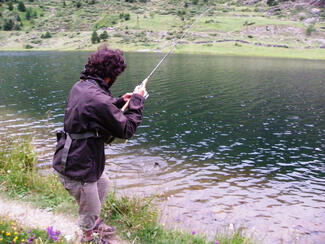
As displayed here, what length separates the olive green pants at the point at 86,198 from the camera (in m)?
4.61

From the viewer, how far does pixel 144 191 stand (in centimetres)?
1066

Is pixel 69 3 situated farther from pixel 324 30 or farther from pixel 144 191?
pixel 144 191

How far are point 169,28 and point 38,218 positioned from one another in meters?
108

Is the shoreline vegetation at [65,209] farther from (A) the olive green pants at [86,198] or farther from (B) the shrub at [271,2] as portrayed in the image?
(B) the shrub at [271,2]

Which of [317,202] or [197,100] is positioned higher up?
[317,202]

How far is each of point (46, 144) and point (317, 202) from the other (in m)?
12.0

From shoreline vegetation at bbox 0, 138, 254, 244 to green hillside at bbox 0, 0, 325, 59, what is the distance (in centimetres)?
6567

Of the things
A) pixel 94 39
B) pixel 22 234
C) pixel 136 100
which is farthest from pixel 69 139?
pixel 94 39

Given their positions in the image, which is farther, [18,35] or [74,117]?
[18,35]

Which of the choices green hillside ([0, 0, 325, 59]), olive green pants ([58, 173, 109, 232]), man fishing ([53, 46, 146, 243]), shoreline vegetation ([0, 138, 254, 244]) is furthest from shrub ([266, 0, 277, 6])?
olive green pants ([58, 173, 109, 232])

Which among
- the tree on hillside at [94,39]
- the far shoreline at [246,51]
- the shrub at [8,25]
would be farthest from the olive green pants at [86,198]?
the shrub at [8,25]

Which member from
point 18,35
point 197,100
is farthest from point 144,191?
point 18,35

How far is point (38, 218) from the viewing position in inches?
240

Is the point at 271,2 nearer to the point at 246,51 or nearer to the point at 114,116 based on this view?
the point at 246,51
